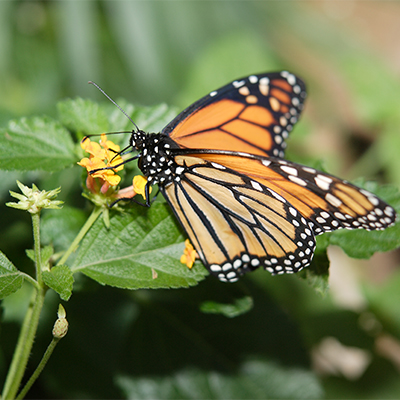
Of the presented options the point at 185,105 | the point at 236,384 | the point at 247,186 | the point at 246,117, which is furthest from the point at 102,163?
the point at 185,105

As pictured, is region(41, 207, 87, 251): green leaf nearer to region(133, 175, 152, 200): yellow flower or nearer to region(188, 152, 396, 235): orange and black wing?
region(133, 175, 152, 200): yellow flower

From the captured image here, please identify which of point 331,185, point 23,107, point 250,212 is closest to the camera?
point 331,185

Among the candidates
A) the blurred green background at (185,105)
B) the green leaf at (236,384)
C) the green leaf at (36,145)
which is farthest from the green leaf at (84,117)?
the green leaf at (236,384)

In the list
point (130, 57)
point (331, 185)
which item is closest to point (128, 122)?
point (331, 185)

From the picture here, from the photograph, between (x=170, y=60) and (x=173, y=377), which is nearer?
(x=173, y=377)

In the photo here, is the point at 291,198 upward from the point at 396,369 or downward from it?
upward

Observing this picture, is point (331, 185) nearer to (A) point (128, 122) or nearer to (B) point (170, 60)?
(A) point (128, 122)
